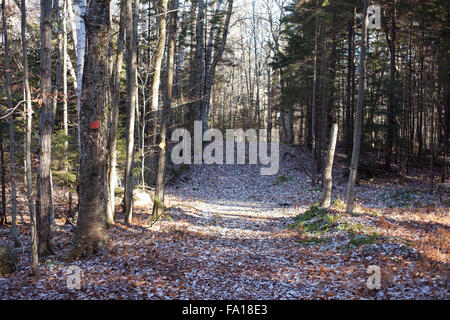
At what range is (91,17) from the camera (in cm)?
674

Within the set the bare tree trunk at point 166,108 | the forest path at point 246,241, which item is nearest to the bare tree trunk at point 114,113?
the bare tree trunk at point 166,108

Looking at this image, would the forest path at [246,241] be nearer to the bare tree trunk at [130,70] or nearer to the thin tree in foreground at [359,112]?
the thin tree in foreground at [359,112]

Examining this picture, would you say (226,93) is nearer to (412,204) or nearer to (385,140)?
(385,140)

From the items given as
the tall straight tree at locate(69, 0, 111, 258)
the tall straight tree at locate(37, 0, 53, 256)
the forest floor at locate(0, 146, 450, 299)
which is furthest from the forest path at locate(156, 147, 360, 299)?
the tall straight tree at locate(37, 0, 53, 256)

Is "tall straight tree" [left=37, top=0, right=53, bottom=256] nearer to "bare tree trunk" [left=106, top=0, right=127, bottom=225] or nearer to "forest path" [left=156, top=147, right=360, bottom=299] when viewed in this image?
"bare tree trunk" [left=106, top=0, right=127, bottom=225]

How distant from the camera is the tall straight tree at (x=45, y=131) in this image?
6.21m

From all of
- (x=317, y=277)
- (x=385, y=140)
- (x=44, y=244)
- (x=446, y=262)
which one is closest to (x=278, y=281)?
(x=317, y=277)

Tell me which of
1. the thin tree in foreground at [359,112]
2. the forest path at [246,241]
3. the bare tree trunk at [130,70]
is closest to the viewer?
the forest path at [246,241]

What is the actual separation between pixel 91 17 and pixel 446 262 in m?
8.62

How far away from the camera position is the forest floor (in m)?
5.47

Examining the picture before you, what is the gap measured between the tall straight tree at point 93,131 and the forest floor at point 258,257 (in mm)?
586

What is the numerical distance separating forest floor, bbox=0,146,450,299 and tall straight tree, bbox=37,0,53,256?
2.00 feet

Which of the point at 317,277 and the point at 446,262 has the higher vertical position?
the point at 446,262

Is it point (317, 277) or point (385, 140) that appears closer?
point (317, 277)
